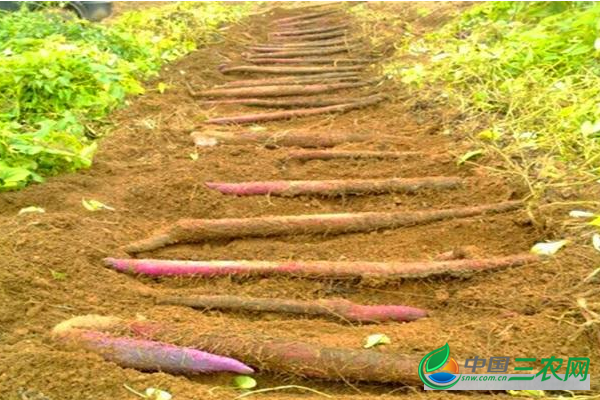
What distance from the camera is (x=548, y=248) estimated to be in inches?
115

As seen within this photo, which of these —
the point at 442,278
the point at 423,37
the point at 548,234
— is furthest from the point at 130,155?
the point at 423,37

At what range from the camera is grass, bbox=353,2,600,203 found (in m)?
3.73

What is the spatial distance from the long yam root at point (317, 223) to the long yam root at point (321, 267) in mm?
320

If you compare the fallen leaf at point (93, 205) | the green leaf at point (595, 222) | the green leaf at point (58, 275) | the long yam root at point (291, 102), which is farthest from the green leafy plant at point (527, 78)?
the green leaf at point (58, 275)

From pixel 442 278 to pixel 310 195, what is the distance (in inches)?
48.8

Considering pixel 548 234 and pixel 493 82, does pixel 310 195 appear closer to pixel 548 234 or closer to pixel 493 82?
pixel 548 234

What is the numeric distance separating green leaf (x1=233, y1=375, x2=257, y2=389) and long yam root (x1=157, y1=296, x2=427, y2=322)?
455 mm

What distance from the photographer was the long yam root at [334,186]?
12.6 ft

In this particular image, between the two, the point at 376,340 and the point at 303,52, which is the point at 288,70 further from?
the point at 376,340

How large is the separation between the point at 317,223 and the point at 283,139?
5.09 feet

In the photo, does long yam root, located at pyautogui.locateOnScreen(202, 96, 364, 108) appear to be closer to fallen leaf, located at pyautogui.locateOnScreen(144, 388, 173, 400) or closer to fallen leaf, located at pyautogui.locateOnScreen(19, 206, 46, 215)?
fallen leaf, located at pyautogui.locateOnScreen(19, 206, 46, 215)

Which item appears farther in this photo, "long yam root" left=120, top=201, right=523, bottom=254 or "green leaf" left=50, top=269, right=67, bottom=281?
"long yam root" left=120, top=201, right=523, bottom=254

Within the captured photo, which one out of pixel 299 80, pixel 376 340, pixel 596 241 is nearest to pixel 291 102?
pixel 299 80

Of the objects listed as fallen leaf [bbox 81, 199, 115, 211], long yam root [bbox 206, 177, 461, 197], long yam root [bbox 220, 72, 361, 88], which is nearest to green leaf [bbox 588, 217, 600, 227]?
long yam root [bbox 206, 177, 461, 197]
